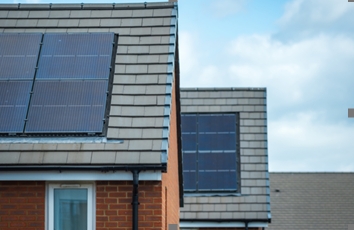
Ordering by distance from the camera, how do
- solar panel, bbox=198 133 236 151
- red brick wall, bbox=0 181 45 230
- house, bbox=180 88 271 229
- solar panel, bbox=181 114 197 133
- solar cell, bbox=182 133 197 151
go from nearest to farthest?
1. red brick wall, bbox=0 181 45 230
2. house, bbox=180 88 271 229
3. solar panel, bbox=198 133 236 151
4. solar cell, bbox=182 133 197 151
5. solar panel, bbox=181 114 197 133

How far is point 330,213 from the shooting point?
36.2 m

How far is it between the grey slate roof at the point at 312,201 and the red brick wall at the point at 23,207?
73.3 ft

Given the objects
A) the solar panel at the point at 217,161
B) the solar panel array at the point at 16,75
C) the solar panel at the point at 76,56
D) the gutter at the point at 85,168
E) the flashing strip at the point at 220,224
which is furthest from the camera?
the solar panel at the point at 217,161

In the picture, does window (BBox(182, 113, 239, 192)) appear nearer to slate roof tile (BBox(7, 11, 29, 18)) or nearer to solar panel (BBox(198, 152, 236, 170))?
solar panel (BBox(198, 152, 236, 170))

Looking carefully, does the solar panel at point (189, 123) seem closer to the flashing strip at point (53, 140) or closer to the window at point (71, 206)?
the flashing strip at point (53, 140)

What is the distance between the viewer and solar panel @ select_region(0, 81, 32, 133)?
14.2m

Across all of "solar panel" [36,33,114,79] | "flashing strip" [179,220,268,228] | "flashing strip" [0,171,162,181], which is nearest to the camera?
"flashing strip" [0,171,162,181]

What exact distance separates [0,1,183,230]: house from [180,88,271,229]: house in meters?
7.85

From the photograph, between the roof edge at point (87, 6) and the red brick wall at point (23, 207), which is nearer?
the red brick wall at point (23, 207)

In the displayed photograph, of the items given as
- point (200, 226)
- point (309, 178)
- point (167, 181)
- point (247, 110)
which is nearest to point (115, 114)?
point (167, 181)

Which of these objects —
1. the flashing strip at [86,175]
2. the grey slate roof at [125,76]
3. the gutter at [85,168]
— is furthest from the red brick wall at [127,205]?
the grey slate roof at [125,76]

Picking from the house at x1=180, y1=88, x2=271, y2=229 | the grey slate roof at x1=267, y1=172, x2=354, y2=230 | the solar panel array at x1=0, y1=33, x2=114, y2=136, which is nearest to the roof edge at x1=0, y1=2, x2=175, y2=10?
the solar panel array at x1=0, y1=33, x2=114, y2=136

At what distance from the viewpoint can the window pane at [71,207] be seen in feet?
45.1

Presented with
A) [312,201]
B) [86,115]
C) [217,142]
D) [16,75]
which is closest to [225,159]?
[217,142]
